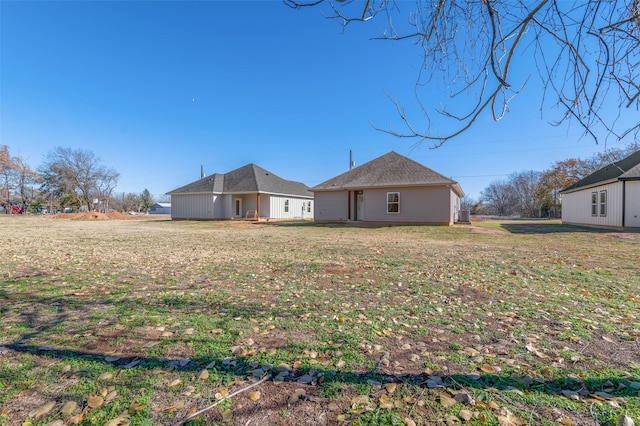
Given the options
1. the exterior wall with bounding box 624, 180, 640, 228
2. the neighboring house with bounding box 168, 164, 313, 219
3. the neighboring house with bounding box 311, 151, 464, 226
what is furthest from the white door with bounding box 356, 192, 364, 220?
the exterior wall with bounding box 624, 180, 640, 228

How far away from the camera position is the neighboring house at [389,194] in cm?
1744

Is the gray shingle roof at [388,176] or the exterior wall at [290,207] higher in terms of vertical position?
the gray shingle roof at [388,176]

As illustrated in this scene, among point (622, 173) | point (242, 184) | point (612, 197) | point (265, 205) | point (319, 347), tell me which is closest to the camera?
point (319, 347)

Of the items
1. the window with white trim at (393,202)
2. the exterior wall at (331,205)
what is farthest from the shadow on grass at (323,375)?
the exterior wall at (331,205)

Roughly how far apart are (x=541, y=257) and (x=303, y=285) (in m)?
6.55

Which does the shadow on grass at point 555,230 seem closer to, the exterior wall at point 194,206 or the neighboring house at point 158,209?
the exterior wall at point 194,206

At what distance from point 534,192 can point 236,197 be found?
149ft

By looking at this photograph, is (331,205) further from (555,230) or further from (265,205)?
(555,230)

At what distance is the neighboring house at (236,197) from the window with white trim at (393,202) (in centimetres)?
1047

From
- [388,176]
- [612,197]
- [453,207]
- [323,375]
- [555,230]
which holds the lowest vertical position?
[323,375]

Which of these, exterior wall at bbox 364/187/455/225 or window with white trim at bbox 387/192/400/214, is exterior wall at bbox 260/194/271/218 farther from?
window with white trim at bbox 387/192/400/214

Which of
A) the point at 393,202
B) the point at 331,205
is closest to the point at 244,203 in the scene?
the point at 331,205

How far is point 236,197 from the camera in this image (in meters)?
28.3

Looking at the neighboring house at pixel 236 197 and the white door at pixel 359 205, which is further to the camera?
the neighboring house at pixel 236 197
